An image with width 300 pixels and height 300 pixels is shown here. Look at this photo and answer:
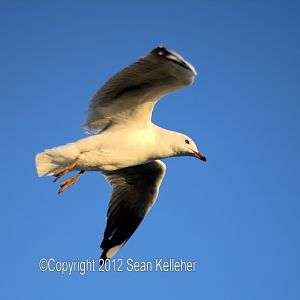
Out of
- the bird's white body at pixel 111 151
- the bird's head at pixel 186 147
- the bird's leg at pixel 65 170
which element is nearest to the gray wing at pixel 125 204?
the bird's head at pixel 186 147

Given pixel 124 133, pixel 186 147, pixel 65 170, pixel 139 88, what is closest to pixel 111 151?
pixel 124 133

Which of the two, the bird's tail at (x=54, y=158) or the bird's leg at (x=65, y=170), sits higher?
the bird's tail at (x=54, y=158)

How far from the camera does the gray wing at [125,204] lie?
1059 cm

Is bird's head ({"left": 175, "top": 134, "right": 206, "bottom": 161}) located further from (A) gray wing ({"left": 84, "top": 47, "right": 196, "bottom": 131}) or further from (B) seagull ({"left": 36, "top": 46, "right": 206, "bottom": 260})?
(A) gray wing ({"left": 84, "top": 47, "right": 196, "bottom": 131})

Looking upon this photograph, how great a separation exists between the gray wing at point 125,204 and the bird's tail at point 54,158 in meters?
1.84

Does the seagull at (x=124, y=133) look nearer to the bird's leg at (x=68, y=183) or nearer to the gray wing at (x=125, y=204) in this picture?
the bird's leg at (x=68, y=183)

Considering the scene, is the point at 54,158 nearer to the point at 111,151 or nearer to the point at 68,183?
the point at 68,183

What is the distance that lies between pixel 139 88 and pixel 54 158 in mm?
1442

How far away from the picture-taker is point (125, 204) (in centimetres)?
1070

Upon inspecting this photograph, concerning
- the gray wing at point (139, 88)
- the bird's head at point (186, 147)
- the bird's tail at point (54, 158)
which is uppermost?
the gray wing at point (139, 88)

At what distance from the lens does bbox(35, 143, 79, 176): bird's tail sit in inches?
348

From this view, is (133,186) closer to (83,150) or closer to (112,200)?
(112,200)

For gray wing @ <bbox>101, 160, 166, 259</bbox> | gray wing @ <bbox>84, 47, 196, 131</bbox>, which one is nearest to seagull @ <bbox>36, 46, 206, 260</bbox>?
gray wing @ <bbox>84, 47, 196, 131</bbox>

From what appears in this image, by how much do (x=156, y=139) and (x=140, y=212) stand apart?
6.24 ft
